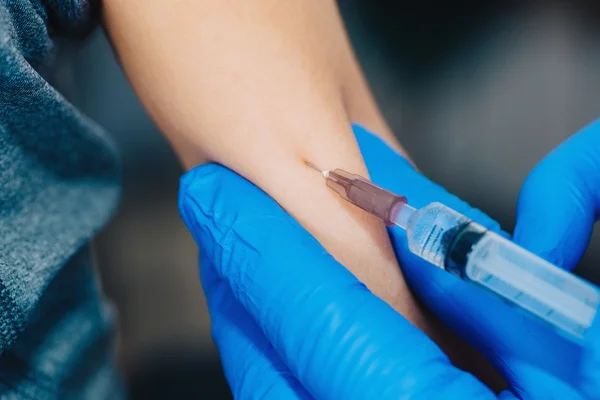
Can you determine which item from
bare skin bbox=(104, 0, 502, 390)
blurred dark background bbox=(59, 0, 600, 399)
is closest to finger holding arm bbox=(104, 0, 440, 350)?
bare skin bbox=(104, 0, 502, 390)

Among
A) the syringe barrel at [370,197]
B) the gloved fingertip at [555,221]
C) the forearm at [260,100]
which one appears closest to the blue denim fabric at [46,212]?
the forearm at [260,100]

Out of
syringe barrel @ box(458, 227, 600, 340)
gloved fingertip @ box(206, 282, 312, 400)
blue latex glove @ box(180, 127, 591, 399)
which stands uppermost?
syringe barrel @ box(458, 227, 600, 340)

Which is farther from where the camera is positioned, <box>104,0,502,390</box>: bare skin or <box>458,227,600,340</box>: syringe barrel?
<box>104,0,502,390</box>: bare skin

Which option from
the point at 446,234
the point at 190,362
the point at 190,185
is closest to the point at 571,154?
the point at 446,234

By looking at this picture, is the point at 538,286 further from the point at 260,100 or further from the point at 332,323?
the point at 260,100

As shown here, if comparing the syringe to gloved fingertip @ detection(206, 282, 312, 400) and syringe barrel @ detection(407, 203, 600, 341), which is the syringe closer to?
syringe barrel @ detection(407, 203, 600, 341)

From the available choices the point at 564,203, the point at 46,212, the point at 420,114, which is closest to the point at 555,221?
the point at 564,203
